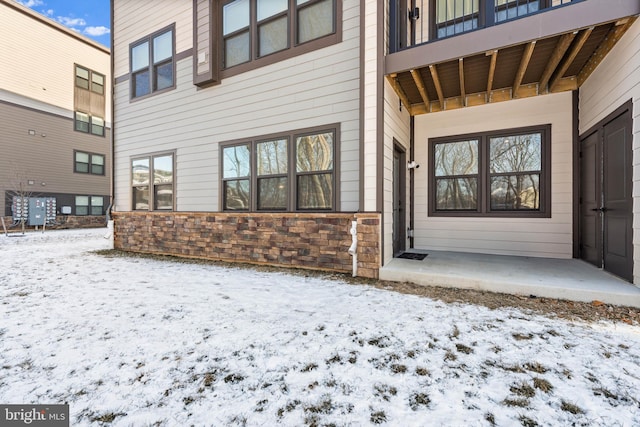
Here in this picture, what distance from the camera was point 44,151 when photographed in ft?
43.7

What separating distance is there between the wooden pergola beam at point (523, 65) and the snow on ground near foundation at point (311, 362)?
3.01 m

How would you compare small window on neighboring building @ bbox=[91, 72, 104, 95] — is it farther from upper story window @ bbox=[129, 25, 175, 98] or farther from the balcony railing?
the balcony railing

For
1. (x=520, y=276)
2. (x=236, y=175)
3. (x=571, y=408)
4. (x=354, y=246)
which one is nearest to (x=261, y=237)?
(x=236, y=175)

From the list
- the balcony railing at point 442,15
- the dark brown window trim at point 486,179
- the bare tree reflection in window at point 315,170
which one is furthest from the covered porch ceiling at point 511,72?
the bare tree reflection in window at point 315,170

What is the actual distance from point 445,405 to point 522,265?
3.41 m

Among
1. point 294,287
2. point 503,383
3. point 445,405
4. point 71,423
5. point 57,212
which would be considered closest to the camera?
point 71,423

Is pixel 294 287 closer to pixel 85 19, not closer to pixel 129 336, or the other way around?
pixel 129 336

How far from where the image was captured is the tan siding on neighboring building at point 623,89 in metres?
2.88

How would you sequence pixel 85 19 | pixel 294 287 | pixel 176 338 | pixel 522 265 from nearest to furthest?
1. pixel 176 338
2. pixel 294 287
3. pixel 522 265
4. pixel 85 19

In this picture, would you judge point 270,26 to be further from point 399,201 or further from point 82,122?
point 82,122

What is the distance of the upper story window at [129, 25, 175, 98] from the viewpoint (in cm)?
618

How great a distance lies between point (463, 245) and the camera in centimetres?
519

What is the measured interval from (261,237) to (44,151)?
1504cm

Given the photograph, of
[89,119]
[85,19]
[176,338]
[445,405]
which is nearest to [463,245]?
[445,405]
